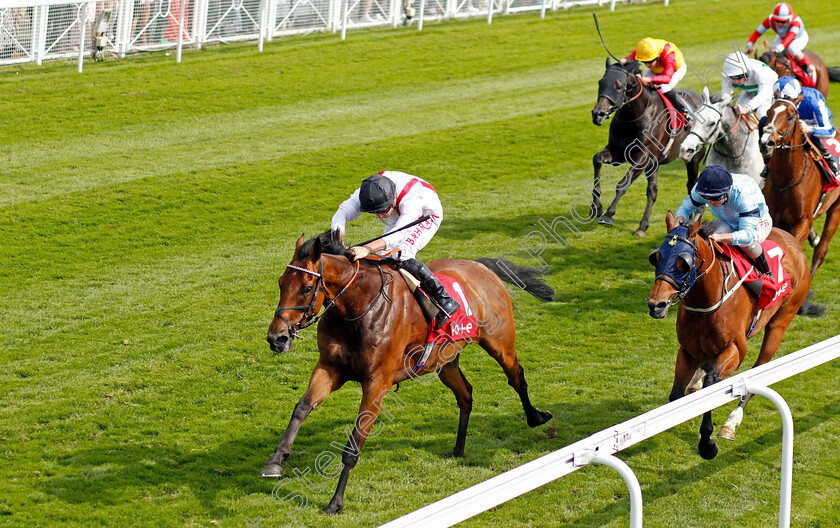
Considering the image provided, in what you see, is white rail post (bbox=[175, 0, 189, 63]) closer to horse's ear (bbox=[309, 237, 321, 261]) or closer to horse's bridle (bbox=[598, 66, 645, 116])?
horse's bridle (bbox=[598, 66, 645, 116])

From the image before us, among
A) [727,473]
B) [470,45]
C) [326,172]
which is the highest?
[470,45]

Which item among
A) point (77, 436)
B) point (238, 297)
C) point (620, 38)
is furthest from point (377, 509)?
Answer: point (620, 38)

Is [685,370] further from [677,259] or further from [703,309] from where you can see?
[677,259]

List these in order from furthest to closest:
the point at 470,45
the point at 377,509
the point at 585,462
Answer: the point at 470,45, the point at 377,509, the point at 585,462

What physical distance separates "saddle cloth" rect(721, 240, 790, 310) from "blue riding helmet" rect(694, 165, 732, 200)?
0.32m

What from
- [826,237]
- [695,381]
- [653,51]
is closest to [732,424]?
[695,381]

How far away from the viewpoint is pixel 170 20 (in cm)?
1368

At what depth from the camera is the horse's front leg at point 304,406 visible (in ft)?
14.1

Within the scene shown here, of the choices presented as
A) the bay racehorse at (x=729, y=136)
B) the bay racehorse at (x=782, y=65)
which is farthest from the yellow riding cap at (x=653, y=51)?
the bay racehorse at (x=782, y=65)

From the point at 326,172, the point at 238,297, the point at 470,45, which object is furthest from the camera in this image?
the point at 470,45

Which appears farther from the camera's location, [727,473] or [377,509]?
[727,473]

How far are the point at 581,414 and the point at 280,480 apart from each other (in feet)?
6.70

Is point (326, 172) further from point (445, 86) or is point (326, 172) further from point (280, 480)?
point (280, 480)

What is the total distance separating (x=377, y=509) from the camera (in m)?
4.73
